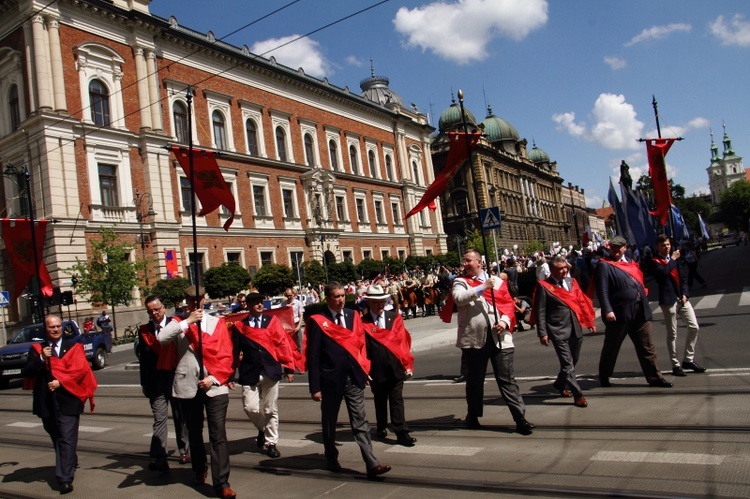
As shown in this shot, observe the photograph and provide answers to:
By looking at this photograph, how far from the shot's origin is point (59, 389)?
21.7 feet

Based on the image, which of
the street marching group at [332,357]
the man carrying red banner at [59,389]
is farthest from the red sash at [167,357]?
the man carrying red banner at [59,389]

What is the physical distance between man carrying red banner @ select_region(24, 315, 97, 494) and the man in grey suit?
142 centimetres

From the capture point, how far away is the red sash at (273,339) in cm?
730

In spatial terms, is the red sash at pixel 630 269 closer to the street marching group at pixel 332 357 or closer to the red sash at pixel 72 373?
the street marching group at pixel 332 357

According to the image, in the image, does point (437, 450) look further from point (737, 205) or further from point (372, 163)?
point (737, 205)

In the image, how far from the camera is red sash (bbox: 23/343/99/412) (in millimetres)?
6594

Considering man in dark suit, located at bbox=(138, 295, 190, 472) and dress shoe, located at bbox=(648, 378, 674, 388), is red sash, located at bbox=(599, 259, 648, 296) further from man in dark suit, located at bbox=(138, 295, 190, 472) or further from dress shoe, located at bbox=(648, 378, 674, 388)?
man in dark suit, located at bbox=(138, 295, 190, 472)

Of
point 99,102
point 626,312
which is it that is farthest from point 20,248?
point 99,102

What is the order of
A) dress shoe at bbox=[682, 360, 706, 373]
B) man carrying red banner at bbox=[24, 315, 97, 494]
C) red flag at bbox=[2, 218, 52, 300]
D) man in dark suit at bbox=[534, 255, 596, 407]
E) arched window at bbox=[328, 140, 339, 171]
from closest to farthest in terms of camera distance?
man carrying red banner at bbox=[24, 315, 97, 494]
man in dark suit at bbox=[534, 255, 596, 407]
dress shoe at bbox=[682, 360, 706, 373]
red flag at bbox=[2, 218, 52, 300]
arched window at bbox=[328, 140, 339, 171]

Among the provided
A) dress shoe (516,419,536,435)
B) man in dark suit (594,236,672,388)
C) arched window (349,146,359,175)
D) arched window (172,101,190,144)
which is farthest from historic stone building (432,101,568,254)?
dress shoe (516,419,536,435)

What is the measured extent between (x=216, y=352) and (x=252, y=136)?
39401 millimetres

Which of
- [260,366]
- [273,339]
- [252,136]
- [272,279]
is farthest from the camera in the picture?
[252,136]

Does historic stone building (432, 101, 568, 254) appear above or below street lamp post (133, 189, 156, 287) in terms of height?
above

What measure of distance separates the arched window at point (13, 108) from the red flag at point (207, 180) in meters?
28.8
